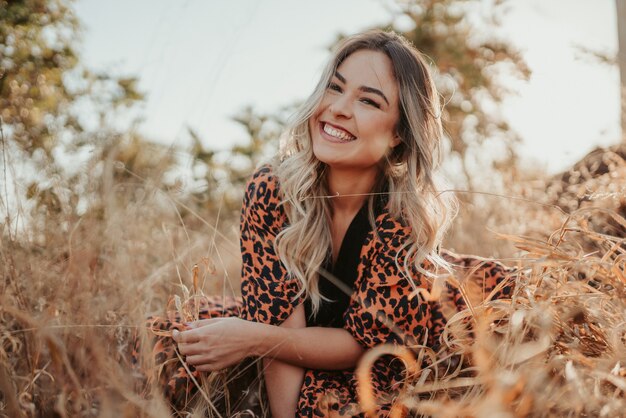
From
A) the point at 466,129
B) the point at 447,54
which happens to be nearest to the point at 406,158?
the point at 466,129

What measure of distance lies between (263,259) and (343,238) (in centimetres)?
37

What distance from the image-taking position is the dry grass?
1213 mm

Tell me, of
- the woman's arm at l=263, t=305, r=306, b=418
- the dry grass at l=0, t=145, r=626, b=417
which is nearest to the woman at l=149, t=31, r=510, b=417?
the woman's arm at l=263, t=305, r=306, b=418

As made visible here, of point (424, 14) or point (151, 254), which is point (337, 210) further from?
point (424, 14)

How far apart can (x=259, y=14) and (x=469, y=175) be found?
2.60 metres

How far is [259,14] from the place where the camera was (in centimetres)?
214

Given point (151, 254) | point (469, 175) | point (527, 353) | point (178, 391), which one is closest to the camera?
point (527, 353)

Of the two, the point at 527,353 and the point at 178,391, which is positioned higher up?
the point at 527,353

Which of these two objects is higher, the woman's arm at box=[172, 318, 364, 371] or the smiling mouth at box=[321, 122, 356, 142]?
the smiling mouth at box=[321, 122, 356, 142]

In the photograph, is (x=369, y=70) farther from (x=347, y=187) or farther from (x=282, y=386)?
(x=282, y=386)

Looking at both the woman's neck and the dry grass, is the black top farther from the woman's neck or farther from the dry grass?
the dry grass

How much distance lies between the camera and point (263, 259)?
2.20m

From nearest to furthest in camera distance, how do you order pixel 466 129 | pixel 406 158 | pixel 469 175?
pixel 406 158
pixel 469 175
pixel 466 129

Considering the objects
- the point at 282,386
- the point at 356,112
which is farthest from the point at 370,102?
→ the point at 282,386
